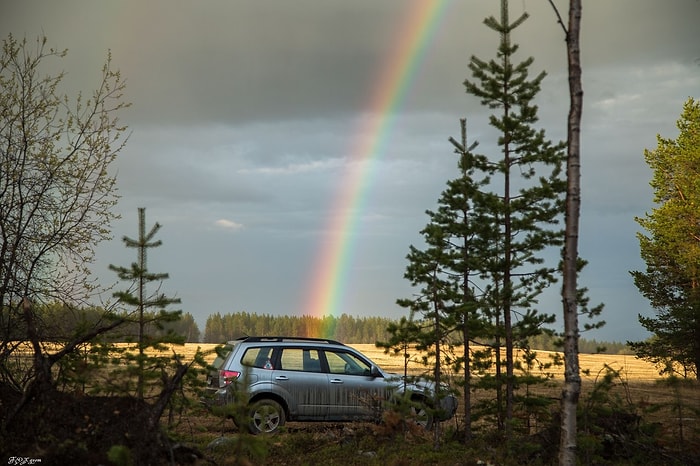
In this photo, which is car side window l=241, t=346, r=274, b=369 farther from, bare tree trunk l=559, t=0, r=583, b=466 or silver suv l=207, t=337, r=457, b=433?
bare tree trunk l=559, t=0, r=583, b=466

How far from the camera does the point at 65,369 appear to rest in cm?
992

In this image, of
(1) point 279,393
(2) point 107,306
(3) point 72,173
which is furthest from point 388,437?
(3) point 72,173

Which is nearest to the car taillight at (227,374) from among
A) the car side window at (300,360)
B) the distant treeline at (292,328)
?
the car side window at (300,360)

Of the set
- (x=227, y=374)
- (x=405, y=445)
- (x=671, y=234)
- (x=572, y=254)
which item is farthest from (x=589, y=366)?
(x=572, y=254)

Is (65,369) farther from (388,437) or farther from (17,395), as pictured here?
(388,437)

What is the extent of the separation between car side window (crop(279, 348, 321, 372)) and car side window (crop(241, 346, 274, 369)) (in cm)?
28

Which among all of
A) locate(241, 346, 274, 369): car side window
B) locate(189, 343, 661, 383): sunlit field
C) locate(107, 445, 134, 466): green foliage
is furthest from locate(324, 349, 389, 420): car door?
locate(107, 445, 134, 466): green foliage

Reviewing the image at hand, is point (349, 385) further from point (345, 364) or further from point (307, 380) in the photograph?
point (307, 380)

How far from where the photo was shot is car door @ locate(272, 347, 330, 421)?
1415 cm

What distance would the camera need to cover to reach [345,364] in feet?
48.4

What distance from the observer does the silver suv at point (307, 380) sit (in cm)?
1390

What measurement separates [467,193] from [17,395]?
1001cm

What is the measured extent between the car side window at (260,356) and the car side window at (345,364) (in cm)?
131

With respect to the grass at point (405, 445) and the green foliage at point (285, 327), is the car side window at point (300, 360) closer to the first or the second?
the grass at point (405, 445)
